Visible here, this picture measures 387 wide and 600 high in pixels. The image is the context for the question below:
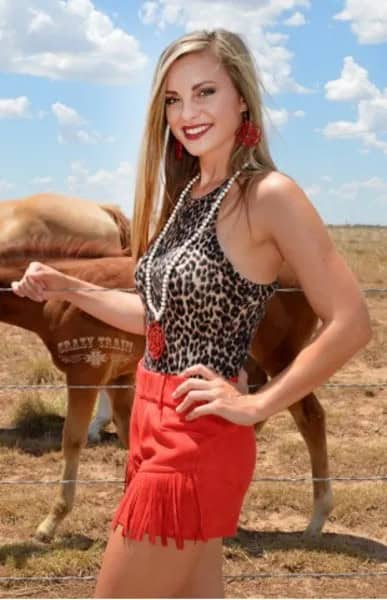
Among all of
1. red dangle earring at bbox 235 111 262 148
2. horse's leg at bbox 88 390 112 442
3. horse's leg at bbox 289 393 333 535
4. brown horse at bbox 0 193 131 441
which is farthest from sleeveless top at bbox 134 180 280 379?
brown horse at bbox 0 193 131 441

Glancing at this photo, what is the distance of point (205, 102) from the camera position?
205cm

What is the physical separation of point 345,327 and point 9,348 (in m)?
9.17

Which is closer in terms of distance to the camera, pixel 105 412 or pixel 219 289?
pixel 219 289

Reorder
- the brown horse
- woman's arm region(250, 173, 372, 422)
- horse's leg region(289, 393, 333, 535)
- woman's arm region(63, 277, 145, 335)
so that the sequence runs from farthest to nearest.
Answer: the brown horse < horse's leg region(289, 393, 333, 535) < woman's arm region(63, 277, 145, 335) < woman's arm region(250, 173, 372, 422)

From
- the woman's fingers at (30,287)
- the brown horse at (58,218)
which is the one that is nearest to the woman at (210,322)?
the woman's fingers at (30,287)

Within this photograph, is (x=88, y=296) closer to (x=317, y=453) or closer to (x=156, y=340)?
(x=156, y=340)

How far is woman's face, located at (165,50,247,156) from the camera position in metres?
2.03

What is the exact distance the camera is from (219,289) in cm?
193

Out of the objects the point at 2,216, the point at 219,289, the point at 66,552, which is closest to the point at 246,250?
the point at 219,289

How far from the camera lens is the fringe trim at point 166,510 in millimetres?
1923

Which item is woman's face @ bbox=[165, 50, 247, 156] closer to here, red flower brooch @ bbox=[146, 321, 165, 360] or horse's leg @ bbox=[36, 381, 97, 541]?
red flower brooch @ bbox=[146, 321, 165, 360]

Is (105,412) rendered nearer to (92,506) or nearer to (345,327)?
(92,506)

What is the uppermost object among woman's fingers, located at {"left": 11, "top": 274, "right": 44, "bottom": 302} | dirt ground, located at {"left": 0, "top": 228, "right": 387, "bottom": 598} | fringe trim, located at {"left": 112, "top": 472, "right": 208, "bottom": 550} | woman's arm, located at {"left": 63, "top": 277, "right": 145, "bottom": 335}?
woman's fingers, located at {"left": 11, "top": 274, "right": 44, "bottom": 302}

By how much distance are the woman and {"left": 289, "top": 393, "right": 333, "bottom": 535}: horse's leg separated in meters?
2.98
